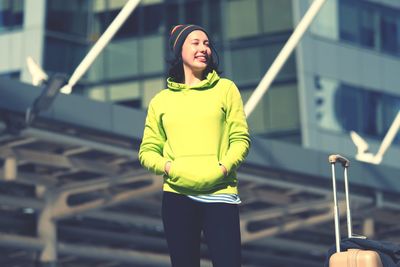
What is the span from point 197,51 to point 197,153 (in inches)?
19.0

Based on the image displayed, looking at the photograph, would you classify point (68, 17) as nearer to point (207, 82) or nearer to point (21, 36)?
point (21, 36)

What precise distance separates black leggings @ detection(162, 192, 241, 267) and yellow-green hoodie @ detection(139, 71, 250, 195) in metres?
0.07

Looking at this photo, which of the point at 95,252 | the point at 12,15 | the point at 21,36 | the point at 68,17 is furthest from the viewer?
the point at 68,17

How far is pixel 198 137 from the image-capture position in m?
5.79

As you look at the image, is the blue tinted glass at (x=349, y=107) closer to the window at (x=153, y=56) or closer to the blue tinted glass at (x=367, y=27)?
the blue tinted glass at (x=367, y=27)

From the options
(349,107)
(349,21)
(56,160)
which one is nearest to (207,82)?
(56,160)

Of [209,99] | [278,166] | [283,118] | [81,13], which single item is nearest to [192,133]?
[209,99]

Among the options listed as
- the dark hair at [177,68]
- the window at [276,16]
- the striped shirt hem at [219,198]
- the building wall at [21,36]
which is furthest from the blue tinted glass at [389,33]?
the striped shirt hem at [219,198]

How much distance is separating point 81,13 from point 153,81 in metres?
3.26

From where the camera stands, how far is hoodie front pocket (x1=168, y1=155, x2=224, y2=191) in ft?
18.7

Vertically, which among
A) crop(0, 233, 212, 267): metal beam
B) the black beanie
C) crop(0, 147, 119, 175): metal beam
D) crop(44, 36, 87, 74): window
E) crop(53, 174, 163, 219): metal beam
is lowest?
the black beanie

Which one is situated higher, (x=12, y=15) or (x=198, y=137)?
(x=12, y=15)

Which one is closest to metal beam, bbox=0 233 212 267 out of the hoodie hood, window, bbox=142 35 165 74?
window, bbox=142 35 165 74

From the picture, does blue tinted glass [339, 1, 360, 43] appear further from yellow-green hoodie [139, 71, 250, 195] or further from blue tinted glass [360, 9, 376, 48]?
yellow-green hoodie [139, 71, 250, 195]
